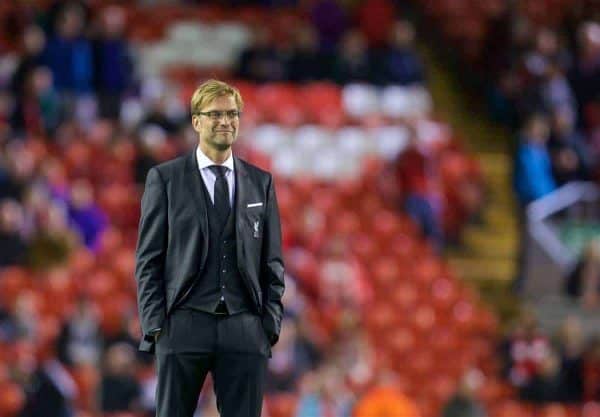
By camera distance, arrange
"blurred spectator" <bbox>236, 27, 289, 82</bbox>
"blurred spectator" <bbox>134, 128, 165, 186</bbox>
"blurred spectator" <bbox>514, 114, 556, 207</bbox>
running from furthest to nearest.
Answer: "blurred spectator" <bbox>236, 27, 289, 82</bbox>, "blurred spectator" <bbox>514, 114, 556, 207</bbox>, "blurred spectator" <bbox>134, 128, 165, 186</bbox>

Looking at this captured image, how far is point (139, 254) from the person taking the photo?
540 centimetres

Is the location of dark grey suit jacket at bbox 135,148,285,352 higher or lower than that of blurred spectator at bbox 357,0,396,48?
lower

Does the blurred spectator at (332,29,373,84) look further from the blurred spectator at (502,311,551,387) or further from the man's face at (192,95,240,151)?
the man's face at (192,95,240,151)

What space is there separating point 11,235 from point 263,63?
485 centimetres

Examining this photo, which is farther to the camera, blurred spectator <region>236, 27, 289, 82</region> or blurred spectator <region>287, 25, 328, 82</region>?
blurred spectator <region>287, 25, 328, 82</region>

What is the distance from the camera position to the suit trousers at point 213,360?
538 cm

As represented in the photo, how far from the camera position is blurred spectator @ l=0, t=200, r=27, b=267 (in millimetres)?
12305

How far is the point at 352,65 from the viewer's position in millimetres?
16641

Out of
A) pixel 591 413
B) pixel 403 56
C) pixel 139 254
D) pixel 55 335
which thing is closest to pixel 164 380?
pixel 139 254

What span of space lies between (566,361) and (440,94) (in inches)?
212

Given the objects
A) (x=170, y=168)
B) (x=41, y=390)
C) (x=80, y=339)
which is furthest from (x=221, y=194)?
(x=80, y=339)

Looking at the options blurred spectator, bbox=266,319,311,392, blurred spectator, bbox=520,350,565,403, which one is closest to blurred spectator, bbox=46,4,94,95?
blurred spectator, bbox=266,319,311,392

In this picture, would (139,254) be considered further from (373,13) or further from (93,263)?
(373,13)

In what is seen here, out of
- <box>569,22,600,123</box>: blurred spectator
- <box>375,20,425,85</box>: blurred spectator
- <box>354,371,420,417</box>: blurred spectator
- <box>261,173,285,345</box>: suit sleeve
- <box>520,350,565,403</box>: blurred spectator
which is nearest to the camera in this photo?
<box>261,173,285,345</box>: suit sleeve
